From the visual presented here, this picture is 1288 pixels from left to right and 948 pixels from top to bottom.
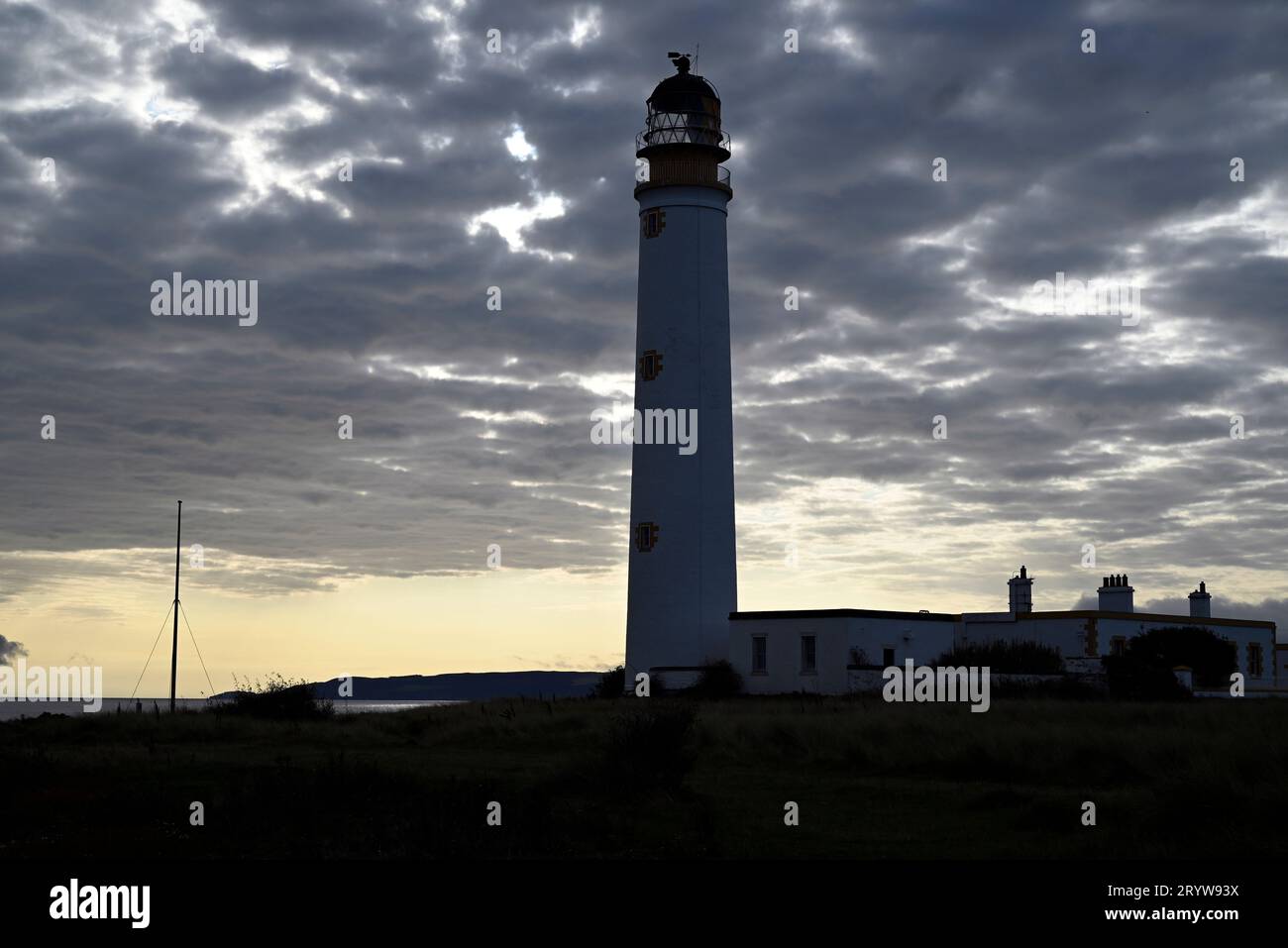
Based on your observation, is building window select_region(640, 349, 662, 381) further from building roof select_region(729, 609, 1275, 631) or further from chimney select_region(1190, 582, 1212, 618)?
chimney select_region(1190, 582, 1212, 618)

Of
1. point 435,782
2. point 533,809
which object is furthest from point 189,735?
point 533,809

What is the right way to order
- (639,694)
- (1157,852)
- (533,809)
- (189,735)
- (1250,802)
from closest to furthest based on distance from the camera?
(1157,852) → (1250,802) → (533,809) → (189,735) → (639,694)

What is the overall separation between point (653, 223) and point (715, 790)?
2781 centimetres

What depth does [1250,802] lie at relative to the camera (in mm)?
15555

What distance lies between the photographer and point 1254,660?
54.3m

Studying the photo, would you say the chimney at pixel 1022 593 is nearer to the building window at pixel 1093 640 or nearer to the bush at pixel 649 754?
the building window at pixel 1093 640

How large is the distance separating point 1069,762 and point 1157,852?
8.43 meters

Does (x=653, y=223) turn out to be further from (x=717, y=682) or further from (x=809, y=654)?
(x=717, y=682)

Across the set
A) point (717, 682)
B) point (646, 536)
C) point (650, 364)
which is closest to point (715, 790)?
point (717, 682)

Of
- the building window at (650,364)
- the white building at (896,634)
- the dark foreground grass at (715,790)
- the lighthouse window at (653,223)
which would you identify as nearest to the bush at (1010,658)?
the white building at (896,634)

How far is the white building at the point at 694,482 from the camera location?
44156mm

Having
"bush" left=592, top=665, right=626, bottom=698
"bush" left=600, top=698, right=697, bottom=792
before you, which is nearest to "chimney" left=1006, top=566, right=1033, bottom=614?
"bush" left=592, top=665, right=626, bottom=698

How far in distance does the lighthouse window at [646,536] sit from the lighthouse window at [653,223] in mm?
9552
